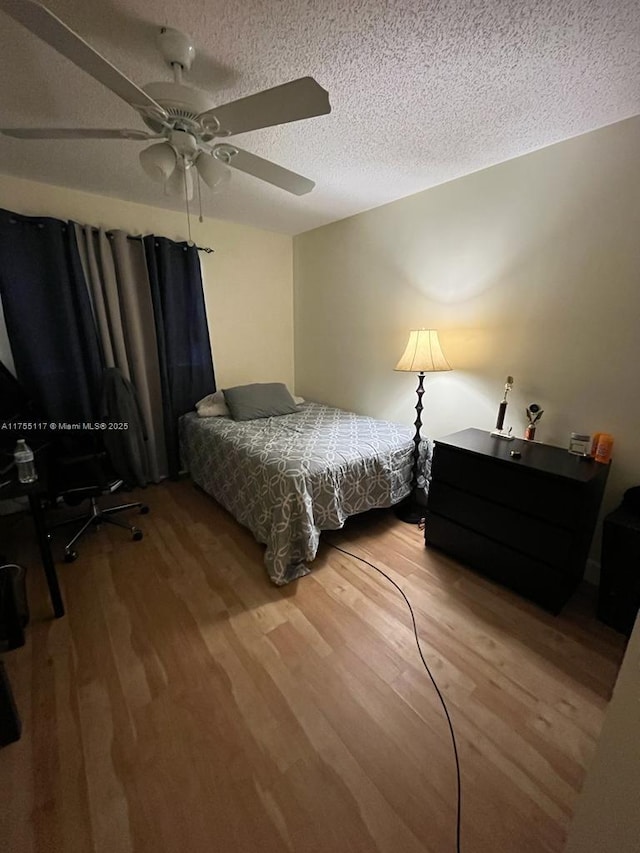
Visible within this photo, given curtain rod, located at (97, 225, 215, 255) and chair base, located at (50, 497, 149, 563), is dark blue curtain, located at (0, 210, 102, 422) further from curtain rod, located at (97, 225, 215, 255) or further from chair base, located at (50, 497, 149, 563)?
chair base, located at (50, 497, 149, 563)

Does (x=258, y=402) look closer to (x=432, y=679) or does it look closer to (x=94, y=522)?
(x=94, y=522)

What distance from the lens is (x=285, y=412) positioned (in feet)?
10.2

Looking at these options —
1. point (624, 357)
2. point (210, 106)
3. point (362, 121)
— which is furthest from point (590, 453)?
point (210, 106)

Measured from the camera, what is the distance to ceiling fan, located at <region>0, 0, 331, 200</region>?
2.96 feet

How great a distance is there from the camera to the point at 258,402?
3.00 meters

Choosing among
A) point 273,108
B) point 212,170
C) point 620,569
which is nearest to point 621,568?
point 620,569

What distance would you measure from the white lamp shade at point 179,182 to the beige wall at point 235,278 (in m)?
1.52

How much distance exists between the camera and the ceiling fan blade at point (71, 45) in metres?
0.76

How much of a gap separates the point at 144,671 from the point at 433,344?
2269 millimetres

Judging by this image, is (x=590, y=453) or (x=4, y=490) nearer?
(x=4, y=490)

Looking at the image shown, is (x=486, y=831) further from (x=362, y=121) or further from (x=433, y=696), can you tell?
(x=362, y=121)

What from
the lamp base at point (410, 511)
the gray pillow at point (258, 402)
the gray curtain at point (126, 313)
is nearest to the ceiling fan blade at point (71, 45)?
the gray curtain at point (126, 313)

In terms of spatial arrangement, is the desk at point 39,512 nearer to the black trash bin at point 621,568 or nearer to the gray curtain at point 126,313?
the gray curtain at point 126,313

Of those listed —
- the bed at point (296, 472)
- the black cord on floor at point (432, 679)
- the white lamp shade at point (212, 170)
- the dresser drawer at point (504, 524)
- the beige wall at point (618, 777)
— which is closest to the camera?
the beige wall at point (618, 777)
